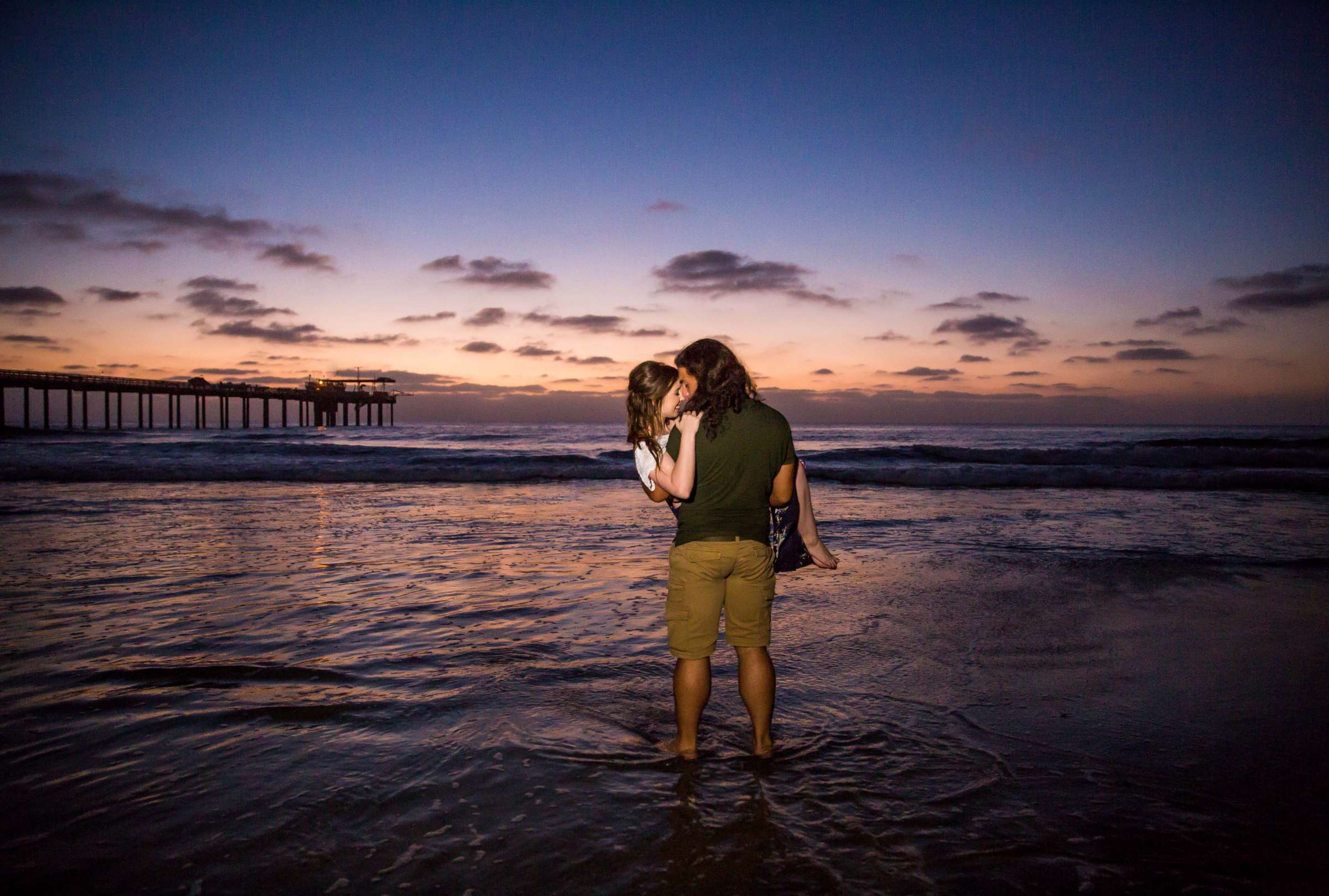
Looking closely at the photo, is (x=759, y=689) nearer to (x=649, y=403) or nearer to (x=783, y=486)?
(x=783, y=486)

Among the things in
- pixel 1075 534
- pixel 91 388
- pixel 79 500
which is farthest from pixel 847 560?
pixel 91 388

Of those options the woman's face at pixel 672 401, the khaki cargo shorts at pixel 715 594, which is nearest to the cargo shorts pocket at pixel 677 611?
the khaki cargo shorts at pixel 715 594

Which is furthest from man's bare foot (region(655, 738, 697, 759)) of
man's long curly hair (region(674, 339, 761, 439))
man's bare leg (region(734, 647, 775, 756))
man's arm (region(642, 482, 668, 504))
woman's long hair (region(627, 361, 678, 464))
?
man's long curly hair (region(674, 339, 761, 439))

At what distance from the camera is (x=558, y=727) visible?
3.88 meters

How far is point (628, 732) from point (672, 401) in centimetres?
182

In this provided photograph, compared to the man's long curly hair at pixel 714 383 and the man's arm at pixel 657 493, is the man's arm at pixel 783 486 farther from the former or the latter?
the man's arm at pixel 657 493

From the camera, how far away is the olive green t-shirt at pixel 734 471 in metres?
3.37

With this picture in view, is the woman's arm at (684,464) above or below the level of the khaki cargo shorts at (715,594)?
above

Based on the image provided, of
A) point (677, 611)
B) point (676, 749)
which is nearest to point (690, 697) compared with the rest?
point (676, 749)

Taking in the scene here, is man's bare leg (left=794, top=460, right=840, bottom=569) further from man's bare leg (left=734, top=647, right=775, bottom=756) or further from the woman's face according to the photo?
the woman's face

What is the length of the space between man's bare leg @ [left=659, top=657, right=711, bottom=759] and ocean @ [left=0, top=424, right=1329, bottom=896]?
105 mm

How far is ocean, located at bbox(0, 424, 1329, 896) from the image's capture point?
2.68 metres

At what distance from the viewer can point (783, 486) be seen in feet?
11.7

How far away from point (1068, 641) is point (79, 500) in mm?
16565
